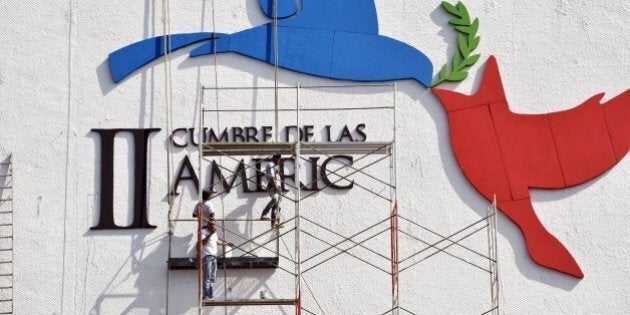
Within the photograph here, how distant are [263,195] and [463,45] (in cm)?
290

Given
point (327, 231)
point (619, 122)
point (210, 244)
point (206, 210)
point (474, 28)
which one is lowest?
point (210, 244)

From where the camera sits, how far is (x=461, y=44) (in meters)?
17.6

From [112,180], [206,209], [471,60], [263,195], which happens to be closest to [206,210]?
[206,209]

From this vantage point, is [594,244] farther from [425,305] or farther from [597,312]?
[425,305]

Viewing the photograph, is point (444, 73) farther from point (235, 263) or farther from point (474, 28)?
point (235, 263)

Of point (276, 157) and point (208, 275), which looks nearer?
point (208, 275)

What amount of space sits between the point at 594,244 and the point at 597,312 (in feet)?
2.53

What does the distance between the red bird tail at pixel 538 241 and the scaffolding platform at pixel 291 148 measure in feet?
5.38

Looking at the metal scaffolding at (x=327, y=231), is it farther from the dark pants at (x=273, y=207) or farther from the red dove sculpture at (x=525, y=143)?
the red dove sculpture at (x=525, y=143)

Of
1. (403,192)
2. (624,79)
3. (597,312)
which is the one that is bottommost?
(597,312)

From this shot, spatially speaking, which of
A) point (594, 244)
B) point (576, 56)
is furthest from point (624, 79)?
point (594, 244)

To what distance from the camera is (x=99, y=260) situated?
56.3 ft

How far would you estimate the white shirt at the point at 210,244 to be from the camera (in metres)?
16.7

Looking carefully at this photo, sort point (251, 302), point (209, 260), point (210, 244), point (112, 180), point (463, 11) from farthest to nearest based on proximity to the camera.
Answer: point (463, 11) < point (112, 180) < point (210, 244) < point (209, 260) < point (251, 302)
